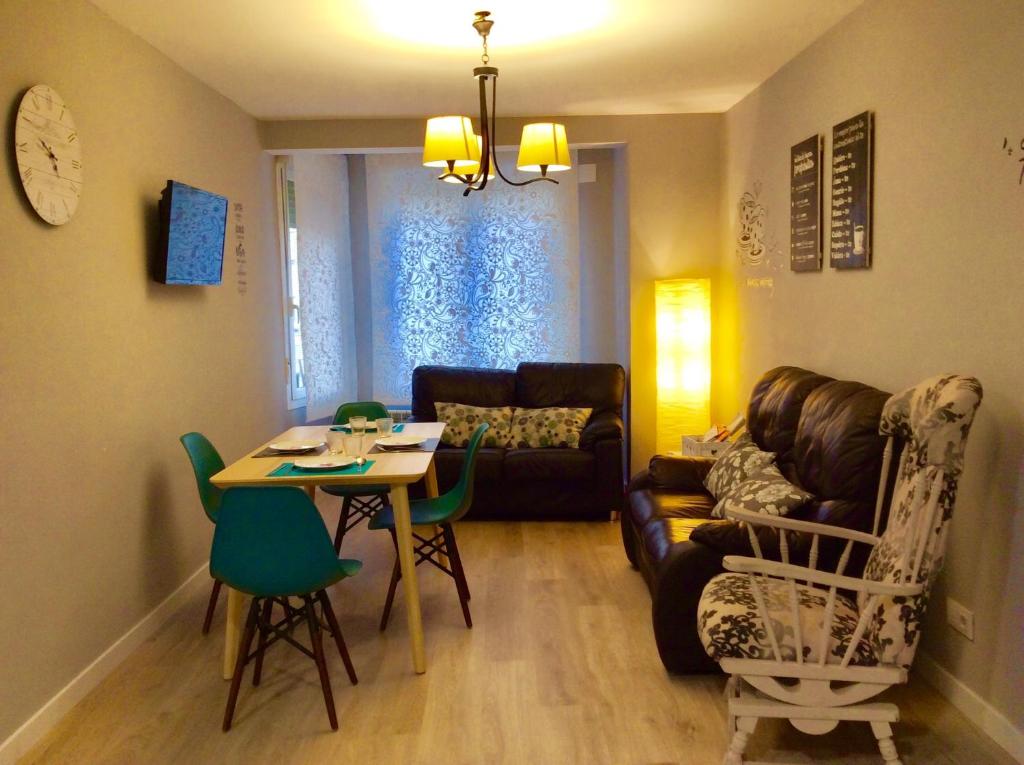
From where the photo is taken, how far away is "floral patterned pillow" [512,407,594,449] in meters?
5.62

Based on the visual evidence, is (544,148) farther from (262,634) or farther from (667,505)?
(262,634)

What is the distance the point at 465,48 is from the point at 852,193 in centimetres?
184

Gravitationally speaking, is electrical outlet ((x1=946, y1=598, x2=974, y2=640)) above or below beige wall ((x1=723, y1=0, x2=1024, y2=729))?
below

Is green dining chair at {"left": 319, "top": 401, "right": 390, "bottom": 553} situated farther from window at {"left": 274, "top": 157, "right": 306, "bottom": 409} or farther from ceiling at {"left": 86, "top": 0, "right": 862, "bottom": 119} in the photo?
ceiling at {"left": 86, "top": 0, "right": 862, "bottom": 119}

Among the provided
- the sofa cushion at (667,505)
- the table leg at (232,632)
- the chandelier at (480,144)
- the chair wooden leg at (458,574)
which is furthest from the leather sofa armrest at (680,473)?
the table leg at (232,632)

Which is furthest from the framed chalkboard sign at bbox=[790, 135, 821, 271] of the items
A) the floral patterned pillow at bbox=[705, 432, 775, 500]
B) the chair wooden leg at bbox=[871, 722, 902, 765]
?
the chair wooden leg at bbox=[871, 722, 902, 765]

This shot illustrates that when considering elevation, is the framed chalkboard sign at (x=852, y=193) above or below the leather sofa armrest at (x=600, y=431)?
above

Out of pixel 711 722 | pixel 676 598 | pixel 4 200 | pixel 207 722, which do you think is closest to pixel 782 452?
pixel 676 598

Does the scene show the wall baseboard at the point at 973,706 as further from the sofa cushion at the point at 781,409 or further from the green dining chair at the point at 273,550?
the green dining chair at the point at 273,550

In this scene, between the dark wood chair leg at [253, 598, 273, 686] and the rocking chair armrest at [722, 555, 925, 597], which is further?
the dark wood chair leg at [253, 598, 273, 686]

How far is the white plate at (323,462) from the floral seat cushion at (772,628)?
1456 millimetres

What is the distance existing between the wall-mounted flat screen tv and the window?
139 cm

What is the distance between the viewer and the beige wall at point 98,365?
9.47ft

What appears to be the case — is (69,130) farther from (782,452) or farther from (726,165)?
(726,165)
